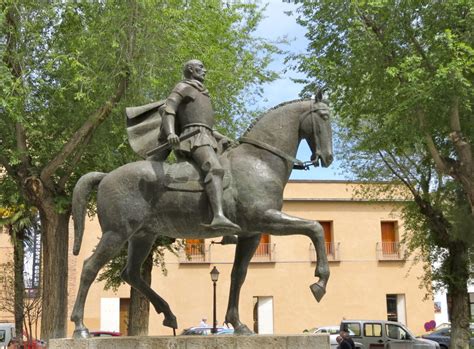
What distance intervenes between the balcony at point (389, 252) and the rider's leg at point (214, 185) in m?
33.8

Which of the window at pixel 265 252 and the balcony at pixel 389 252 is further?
the balcony at pixel 389 252

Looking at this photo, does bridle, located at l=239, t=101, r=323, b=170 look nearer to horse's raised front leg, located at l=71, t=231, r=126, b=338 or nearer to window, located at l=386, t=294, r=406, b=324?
horse's raised front leg, located at l=71, t=231, r=126, b=338

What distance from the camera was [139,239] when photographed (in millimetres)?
7902

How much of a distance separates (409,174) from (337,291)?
13.1m

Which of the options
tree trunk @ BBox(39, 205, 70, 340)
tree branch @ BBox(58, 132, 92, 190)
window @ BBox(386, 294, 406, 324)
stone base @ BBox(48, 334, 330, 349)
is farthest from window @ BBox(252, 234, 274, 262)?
stone base @ BBox(48, 334, 330, 349)

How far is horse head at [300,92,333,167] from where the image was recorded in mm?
7691

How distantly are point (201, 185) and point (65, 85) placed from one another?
1140 cm

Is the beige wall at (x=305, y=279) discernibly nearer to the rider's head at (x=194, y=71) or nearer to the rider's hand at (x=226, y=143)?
the rider's hand at (x=226, y=143)

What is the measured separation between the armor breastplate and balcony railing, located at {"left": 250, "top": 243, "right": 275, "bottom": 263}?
30.7 m

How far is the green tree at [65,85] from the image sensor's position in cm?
1701

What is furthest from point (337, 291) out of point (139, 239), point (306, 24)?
point (139, 239)

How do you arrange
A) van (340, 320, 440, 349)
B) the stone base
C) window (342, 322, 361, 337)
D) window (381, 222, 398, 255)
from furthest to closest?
1. window (381, 222, 398, 255)
2. window (342, 322, 361, 337)
3. van (340, 320, 440, 349)
4. the stone base

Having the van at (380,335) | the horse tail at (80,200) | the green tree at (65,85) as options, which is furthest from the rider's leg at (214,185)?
the van at (380,335)

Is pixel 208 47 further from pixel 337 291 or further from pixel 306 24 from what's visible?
pixel 337 291
